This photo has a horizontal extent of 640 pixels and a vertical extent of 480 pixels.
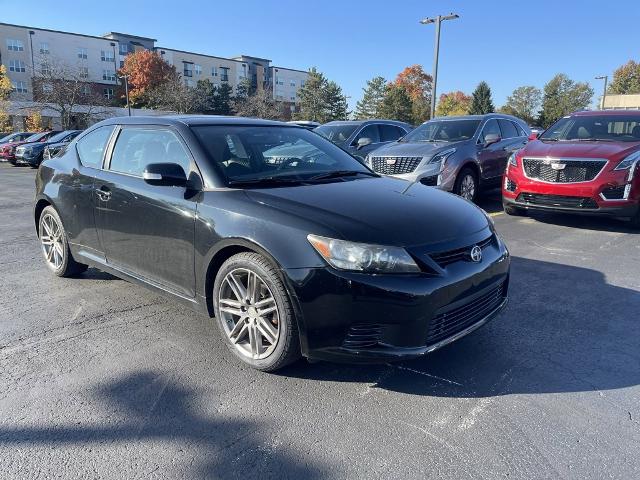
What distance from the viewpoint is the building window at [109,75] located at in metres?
73.1

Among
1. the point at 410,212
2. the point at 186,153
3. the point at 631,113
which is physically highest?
the point at 631,113

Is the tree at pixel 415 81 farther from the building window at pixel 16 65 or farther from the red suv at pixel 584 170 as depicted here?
the red suv at pixel 584 170

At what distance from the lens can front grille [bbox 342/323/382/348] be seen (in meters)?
Result: 2.65

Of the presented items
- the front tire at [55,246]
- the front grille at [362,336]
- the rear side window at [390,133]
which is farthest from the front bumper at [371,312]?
the rear side window at [390,133]

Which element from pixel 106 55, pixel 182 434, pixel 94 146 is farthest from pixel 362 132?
pixel 106 55

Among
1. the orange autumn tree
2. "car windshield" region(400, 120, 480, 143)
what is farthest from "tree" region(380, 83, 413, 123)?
"car windshield" region(400, 120, 480, 143)

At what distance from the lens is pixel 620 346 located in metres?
3.36

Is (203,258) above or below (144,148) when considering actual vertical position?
below

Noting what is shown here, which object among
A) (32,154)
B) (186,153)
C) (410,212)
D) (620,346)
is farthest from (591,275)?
(32,154)

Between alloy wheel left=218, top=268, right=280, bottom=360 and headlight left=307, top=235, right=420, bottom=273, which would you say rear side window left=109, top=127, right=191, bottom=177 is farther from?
headlight left=307, top=235, right=420, bottom=273

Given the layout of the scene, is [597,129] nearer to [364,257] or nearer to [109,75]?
[364,257]

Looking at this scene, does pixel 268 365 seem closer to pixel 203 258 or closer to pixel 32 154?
pixel 203 258

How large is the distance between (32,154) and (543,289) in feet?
70.0

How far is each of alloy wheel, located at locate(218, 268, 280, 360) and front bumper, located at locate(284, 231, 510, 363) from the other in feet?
0.88
